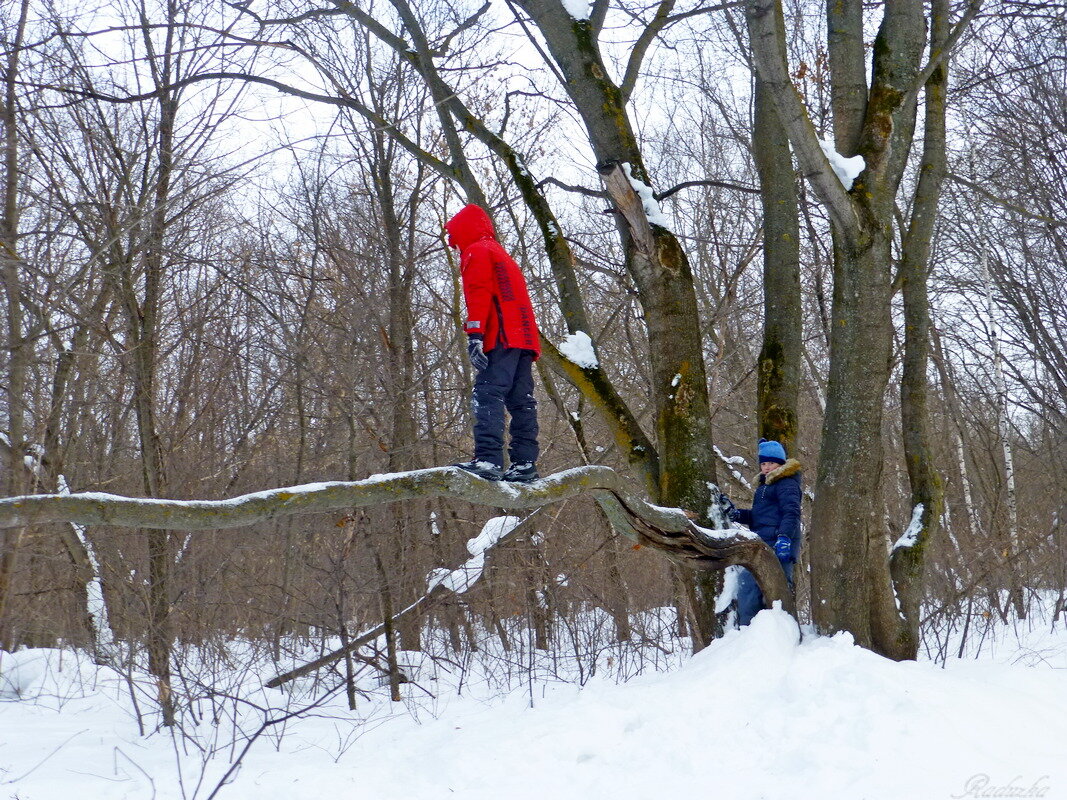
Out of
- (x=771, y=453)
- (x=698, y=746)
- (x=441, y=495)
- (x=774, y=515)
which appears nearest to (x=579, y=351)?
(x=771, y=453)

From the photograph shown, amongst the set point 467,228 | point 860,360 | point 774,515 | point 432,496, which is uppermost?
point 467,228

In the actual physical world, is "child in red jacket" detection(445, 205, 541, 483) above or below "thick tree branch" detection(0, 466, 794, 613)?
above

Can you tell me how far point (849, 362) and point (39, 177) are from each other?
6758 mm

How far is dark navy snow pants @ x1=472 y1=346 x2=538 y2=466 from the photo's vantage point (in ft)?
13.9

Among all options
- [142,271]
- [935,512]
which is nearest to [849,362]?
[935,512]

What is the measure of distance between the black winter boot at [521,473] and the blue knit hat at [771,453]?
1.71 metres

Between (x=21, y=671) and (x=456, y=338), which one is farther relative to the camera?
(x=456, y=338)

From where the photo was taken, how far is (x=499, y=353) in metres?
4.43

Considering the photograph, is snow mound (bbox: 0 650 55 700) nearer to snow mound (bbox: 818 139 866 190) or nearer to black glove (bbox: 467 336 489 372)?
black glove (bbox: 467 336 489 372)

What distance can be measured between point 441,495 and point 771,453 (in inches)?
105

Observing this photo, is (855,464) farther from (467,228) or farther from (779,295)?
(467,228)

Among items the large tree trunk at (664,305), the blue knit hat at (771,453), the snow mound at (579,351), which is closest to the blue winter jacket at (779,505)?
the blue knit hat at (771,453)

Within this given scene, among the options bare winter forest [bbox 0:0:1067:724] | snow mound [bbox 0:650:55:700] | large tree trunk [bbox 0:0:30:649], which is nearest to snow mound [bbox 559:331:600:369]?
bare winter forest [bbox 0:0:1067:724]

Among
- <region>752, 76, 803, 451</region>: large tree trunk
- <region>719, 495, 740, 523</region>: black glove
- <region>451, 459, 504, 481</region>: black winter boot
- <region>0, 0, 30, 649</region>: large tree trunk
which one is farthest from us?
<region>752, 76, 803, 451</region>: large tree trunk
